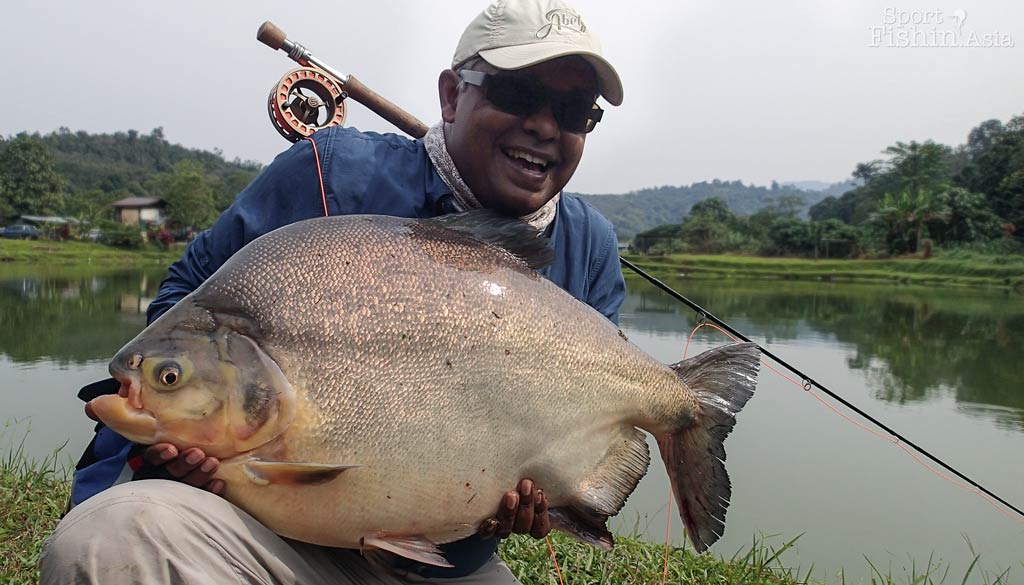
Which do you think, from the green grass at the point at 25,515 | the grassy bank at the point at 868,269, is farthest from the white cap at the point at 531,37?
the grassy bank at the point at 868,269

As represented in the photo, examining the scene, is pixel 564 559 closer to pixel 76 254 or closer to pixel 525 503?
pixel 525 503

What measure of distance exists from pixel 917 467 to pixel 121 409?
7774 mm

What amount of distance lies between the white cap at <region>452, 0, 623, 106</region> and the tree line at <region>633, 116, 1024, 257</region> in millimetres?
42712

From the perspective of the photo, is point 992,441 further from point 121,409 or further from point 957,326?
point 957,326

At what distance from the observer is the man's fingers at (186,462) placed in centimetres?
157

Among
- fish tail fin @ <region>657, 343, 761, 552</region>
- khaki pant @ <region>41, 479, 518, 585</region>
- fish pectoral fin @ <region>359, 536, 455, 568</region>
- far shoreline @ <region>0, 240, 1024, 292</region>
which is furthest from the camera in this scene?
far shoreline @ <region>0, 240, 1024, 292</region>

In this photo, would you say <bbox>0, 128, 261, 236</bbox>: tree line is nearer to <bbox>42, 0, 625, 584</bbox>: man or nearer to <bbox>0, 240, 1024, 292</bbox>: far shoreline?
<bbox>0, 240, 1024, 292</bbox>: far shoreline

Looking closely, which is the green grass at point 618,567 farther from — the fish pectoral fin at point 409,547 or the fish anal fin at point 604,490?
the fish pectoral fin at point 409,547


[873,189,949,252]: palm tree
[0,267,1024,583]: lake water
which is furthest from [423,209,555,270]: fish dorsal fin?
[873,189,949,252]: palm tree

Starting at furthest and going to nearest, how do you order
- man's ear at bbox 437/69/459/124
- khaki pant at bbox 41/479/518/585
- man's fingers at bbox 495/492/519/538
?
man's ear at bbox 437/69/459/124 → man's fingers at bbox 495/492/519/538 → khaki pant at bbox 41/479/518/585

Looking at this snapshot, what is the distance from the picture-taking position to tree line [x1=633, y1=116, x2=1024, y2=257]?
39375mm

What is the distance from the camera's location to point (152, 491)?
159cm

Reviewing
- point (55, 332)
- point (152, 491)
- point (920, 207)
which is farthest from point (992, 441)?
point (920, 207)

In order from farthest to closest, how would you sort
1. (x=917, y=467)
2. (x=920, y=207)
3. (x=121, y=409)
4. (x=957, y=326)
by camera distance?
(x=920, y=207) < (x=957, y=326) < (x=917, y=467) < (x=121, y=409)
